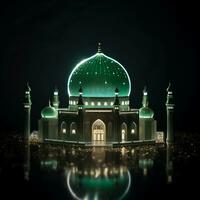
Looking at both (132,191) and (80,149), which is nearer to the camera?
(132,191)

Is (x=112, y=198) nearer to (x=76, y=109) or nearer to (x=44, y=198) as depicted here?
(x=44, y=198)

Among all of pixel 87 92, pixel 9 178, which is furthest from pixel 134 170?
pixel 87 92

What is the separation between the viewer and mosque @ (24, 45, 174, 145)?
48.8 meters

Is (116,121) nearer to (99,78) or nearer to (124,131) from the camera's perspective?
(124,131)

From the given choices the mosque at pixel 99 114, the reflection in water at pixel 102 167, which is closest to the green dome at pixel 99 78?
the mosque at pixel 99 114

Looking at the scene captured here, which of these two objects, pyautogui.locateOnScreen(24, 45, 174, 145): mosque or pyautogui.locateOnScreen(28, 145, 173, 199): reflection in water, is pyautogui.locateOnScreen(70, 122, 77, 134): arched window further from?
pyautogui.locateOnScreen(28, 145, 173, 199): reflection in water

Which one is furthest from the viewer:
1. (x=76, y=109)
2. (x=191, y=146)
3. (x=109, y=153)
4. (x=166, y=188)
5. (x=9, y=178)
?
(x=76, y=109)

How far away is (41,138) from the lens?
5097 cm

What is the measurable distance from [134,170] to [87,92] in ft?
47.3

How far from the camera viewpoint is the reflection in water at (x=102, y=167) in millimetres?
30750

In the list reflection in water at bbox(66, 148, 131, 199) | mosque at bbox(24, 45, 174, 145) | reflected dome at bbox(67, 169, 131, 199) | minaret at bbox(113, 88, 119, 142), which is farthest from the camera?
mosque at bbox(24, 45, 174, 145)

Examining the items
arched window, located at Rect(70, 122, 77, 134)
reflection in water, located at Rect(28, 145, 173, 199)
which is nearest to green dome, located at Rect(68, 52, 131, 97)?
arched window, located at Rect(70, 122, 77, 134)

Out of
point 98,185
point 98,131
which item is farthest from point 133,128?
point 98,185

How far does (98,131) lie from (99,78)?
3763mm
